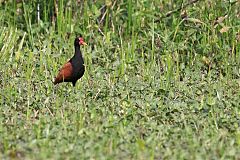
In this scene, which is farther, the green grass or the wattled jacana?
the wattled jacana

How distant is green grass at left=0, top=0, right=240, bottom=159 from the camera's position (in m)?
5.73

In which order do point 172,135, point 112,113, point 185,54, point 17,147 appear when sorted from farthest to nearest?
1. point 185,54
2. point 112,113
3. point 172,135
4. point 17,147

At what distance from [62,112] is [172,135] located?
1.07 metres

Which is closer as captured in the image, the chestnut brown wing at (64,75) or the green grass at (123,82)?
the green grass at (123,82)

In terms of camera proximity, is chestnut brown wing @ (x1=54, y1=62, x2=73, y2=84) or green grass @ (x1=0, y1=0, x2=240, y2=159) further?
chestnut brown wing @ (x1=54, y1=62, x2=73, y2=84)

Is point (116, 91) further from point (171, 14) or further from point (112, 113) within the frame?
point (171, 14)

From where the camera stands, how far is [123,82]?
7.79m

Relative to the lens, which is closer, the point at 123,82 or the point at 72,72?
the point at 72,72

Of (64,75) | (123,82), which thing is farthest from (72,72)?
(123,82)

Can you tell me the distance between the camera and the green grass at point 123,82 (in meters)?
5.73

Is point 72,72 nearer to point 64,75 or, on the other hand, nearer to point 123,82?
point 64,75

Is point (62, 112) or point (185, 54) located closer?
point (62, 112)

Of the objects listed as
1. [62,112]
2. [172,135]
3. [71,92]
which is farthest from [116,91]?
[172,135]

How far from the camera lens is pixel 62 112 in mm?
6625
